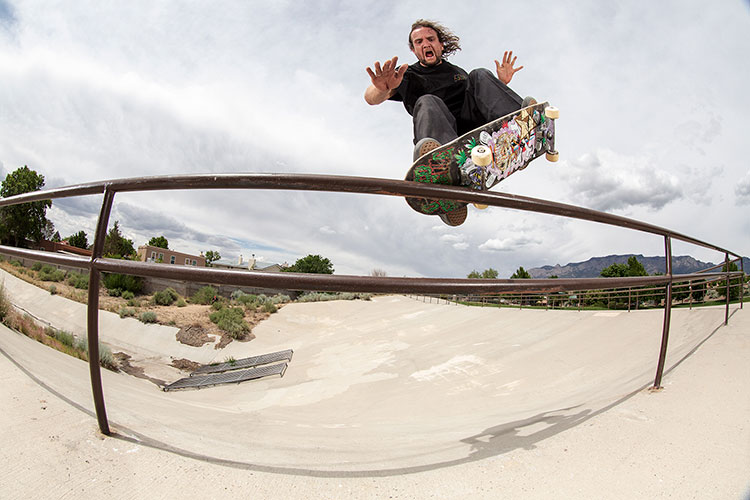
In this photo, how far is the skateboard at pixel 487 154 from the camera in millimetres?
1227

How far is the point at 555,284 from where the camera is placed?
1.03m

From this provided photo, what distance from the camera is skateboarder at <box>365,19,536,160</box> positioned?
1.68 m

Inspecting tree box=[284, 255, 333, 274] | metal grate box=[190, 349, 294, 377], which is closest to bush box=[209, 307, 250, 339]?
metal grate box=[190, 349, 294, 377]

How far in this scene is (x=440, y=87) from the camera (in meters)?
2.03

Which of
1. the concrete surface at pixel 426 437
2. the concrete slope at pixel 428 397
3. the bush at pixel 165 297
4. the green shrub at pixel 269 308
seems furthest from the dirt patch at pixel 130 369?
the bush at pixel 165 297

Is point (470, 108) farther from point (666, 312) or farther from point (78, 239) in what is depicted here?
point (78, 239)

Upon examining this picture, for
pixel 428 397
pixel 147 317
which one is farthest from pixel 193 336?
pixel 428 397

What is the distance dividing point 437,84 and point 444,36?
→ 1.38ft

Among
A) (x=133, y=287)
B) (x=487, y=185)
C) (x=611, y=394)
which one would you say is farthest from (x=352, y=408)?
(x=133, y=287)

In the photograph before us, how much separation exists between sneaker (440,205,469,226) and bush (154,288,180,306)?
16.1 meters

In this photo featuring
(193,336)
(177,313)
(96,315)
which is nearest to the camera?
(96,315)

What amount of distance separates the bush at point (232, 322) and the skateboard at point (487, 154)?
1100 centimetres

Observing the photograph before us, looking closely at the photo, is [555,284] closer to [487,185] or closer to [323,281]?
[487,185]

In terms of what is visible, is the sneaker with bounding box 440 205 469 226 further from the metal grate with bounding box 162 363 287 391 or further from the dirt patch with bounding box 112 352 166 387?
the dirt patch with bounding box 112 352 166 387
